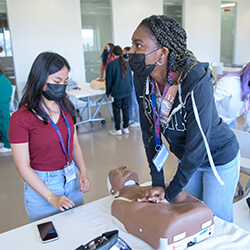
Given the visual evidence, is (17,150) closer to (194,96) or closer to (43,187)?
(43,187)

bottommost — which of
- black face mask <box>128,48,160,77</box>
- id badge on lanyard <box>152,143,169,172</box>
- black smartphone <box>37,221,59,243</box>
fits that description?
black smartphone <box>37,221,59,243</box>

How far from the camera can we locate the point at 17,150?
4.71ft

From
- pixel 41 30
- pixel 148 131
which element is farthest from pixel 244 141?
pixel 41 30

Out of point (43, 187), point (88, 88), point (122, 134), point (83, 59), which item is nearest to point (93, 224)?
point (43, 187)

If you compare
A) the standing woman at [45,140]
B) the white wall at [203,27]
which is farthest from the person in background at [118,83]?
the white wall at [203,27]

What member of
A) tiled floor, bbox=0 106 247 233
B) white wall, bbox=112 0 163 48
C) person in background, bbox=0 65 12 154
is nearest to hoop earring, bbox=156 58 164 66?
tiled floor, bbox=0 106 247 233

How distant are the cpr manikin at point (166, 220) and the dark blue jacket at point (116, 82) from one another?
3706mm

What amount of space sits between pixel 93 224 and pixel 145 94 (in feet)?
2.24

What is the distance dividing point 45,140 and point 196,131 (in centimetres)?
79

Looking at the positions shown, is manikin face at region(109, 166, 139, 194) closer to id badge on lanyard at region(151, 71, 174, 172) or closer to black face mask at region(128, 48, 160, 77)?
id badge on lanyard at region(151, 71, 174, 172)

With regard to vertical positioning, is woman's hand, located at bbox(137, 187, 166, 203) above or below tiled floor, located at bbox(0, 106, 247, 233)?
above

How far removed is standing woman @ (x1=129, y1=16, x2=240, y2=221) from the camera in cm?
121

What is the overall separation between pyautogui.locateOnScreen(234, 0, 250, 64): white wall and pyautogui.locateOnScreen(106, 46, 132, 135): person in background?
794 cm

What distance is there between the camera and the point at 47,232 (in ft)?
4.35
